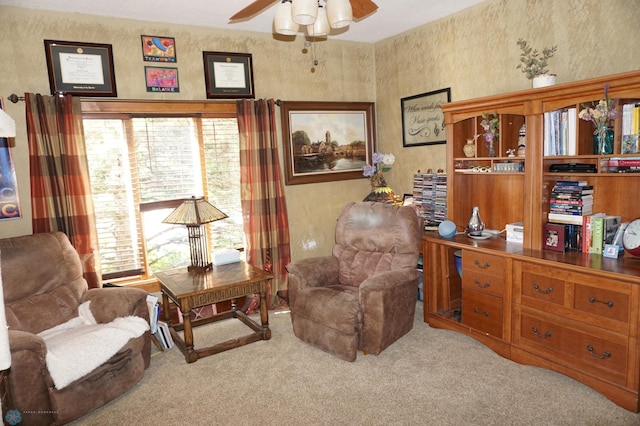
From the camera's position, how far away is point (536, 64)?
310 cm

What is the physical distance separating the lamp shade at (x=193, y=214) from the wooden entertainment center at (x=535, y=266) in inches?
70.9

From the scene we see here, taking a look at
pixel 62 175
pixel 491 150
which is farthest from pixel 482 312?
pixel 62 175

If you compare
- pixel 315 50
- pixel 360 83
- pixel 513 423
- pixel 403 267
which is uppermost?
pixel 315 50

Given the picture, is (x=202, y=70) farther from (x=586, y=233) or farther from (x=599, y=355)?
(x=599, y=355)

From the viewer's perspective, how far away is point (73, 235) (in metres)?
3.35

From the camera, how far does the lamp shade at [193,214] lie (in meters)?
3.41

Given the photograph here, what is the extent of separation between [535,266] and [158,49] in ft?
11.1

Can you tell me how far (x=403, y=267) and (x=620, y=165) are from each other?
1.55 metres

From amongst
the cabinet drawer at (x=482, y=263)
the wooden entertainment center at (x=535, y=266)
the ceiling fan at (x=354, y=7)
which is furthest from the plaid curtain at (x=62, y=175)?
the cabinet drawer at (x=482, y=263)

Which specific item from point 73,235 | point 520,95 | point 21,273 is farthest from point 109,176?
point 520,95

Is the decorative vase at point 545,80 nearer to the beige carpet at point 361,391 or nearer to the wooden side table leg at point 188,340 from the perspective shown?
the beige carpet at point 361,391

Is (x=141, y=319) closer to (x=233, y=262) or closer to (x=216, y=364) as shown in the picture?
(x=216, y=364)

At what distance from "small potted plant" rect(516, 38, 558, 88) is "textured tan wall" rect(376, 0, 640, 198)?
0.06 meters

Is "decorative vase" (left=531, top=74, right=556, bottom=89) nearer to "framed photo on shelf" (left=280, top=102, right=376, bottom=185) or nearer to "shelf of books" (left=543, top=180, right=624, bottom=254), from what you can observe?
"shelf of books" (left=543, top=180, right=624, bottom=254)
